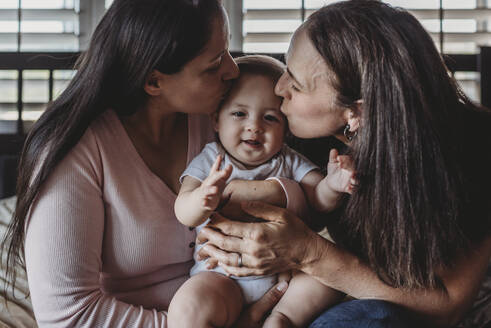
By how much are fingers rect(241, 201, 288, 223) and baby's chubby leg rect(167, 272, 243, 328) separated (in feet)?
0.58

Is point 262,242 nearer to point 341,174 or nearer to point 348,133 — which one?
point 341,174

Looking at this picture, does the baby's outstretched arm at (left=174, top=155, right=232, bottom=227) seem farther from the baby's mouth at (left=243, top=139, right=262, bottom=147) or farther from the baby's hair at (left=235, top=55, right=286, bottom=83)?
the baby's hair at (left=235, top=55, right=286, bottom=83)

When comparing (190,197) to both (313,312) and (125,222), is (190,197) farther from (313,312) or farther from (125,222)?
(313,312)

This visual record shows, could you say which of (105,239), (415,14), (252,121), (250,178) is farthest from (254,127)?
(415,14)

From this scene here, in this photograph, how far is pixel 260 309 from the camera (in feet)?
3.63

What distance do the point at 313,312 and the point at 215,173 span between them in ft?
1.45

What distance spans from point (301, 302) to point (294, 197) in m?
0.25

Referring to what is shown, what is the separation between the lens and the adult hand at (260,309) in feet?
3.63

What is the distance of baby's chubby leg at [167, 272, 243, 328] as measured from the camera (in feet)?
3.34

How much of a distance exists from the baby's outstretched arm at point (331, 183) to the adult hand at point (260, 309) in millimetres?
231

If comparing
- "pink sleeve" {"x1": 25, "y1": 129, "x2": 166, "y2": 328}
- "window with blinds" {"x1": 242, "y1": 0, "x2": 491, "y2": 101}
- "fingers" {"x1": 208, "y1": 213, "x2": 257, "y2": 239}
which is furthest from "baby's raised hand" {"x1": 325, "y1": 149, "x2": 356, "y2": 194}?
"window with blinds" {"x1": 242, "y1": 0, "x2": 491, "y2": 101}

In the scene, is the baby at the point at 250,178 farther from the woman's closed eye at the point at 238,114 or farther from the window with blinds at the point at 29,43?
the window with blinds at the point at 29,43

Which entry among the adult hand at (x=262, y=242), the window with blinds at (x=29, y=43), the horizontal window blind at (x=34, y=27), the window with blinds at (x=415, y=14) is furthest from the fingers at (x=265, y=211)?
the horizontal window blind at (x=34, y=27)

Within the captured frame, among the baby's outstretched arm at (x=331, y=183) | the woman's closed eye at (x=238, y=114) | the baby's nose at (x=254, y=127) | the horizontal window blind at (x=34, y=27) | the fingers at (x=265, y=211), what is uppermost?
the horizontal window blind at (x=34, y=27)
